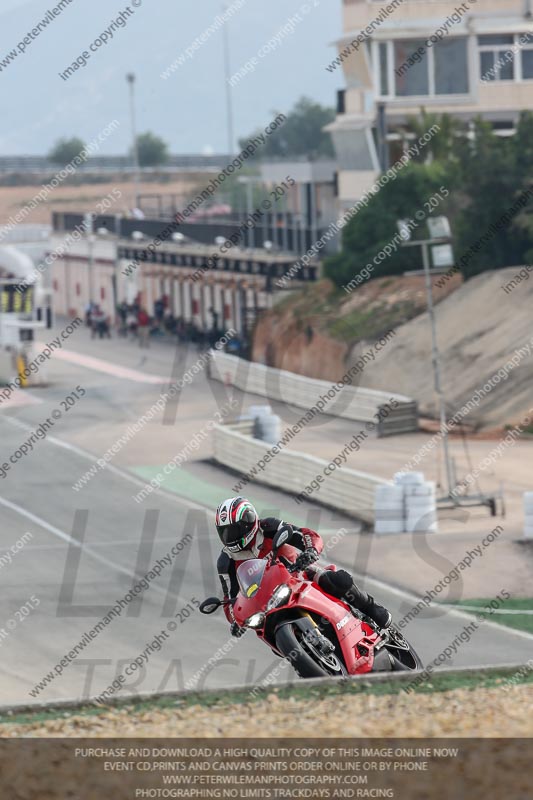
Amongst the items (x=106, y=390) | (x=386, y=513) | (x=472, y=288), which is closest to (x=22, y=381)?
(x=106, y=390)

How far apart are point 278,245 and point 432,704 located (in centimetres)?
5551

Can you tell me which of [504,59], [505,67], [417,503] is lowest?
[417,503]

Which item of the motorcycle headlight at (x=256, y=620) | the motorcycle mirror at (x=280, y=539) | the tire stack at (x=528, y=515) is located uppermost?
the motorcycle mirror at (x=280, y=539)

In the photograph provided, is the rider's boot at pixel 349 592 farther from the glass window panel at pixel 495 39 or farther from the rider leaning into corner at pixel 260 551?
the glass window panel at pixel 495 39

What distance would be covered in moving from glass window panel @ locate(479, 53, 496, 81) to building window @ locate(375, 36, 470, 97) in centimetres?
73

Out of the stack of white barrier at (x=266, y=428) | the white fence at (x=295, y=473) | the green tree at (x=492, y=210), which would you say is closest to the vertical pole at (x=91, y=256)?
the green tree at (x=492, y=210)

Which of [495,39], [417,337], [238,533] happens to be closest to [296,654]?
[238,533]

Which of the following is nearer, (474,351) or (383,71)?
(474,351)

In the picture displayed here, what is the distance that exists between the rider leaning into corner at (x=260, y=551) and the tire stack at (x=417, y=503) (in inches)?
504

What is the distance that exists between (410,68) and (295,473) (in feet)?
106

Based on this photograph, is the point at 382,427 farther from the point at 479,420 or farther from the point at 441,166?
the point at 441,166

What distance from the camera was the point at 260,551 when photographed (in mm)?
11234

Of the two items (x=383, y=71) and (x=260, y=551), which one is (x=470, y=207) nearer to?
(x=383, y=71)

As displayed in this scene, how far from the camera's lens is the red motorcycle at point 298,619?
10.9 m
